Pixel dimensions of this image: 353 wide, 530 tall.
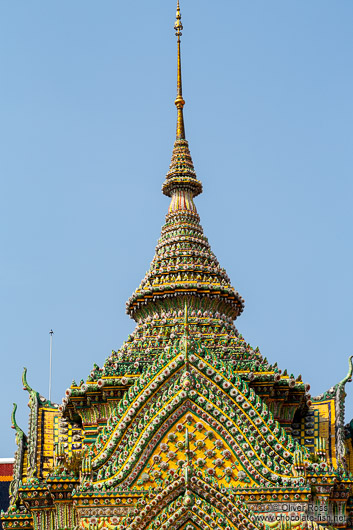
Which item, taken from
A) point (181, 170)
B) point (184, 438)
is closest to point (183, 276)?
point (181, 170)

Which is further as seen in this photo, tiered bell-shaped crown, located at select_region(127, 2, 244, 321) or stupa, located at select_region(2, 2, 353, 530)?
tiered bell-shaped crown, located at select_region(127, 2, 244, 321)

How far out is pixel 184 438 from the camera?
73.8ft

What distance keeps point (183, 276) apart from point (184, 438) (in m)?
7.05

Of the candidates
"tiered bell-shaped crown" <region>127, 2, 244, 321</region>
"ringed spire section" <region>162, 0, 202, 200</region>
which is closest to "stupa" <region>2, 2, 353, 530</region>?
"tiered bell-shaped crown" <region>127, 2, 244, 321</region>

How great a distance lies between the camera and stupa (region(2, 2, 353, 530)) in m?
21.3

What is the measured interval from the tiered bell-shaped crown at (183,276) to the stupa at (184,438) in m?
0.05

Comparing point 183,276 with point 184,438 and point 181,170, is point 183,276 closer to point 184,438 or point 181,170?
point 181,170

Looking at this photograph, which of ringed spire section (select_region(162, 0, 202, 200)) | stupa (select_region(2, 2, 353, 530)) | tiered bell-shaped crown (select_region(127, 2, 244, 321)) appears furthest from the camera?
ringed spire section (select_region(162, 0, 202, 200))

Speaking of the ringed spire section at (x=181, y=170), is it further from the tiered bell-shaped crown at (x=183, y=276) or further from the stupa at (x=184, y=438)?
the stupa at (x=184, y=438)

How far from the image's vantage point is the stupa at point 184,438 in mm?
21281

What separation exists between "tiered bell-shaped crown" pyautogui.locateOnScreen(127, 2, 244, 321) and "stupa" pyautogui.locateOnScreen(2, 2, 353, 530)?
5cm

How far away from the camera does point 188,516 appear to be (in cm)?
2028

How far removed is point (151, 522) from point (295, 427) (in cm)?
714

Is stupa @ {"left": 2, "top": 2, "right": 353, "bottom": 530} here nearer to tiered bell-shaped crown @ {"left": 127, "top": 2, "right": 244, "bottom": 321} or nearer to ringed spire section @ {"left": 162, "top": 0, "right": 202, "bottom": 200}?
tiered bell-shaped crown @ {"left": 127, "top": 2, "right": 244, "bottom": 321}
